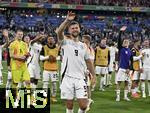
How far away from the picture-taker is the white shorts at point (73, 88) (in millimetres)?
10516

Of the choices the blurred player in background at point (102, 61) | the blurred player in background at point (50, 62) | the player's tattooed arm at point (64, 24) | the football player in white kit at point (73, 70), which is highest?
the player's tattooed arm at point (64, 24)

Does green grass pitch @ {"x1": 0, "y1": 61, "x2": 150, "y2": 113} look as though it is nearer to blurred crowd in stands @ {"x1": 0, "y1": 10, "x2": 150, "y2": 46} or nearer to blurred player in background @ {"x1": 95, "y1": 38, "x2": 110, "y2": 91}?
blurred player in background @ {"x1": 95, "y1": 38, "x2": 110, "y2": 91}

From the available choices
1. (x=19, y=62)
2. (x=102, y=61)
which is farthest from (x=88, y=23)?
(x=19, y=62)

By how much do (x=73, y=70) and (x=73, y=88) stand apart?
402 mm

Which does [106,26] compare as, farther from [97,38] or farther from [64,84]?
[64,84]

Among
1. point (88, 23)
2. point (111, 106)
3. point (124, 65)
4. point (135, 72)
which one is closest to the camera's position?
point (111, 106)

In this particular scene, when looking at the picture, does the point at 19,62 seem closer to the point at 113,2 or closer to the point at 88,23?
the point at 88,23

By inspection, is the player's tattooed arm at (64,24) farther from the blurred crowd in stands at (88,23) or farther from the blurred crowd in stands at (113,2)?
the blurred crowd in stands at (113,2)

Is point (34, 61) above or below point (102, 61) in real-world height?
above

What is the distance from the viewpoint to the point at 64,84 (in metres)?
10.7

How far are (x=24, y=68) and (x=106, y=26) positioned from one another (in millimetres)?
42747

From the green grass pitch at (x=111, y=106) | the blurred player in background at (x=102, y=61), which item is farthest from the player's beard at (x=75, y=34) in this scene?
the blurred player in background at (x=102, y=61)

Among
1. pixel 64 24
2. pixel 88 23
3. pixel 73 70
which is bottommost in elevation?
pixel 88 23

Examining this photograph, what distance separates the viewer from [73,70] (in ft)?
35.0
